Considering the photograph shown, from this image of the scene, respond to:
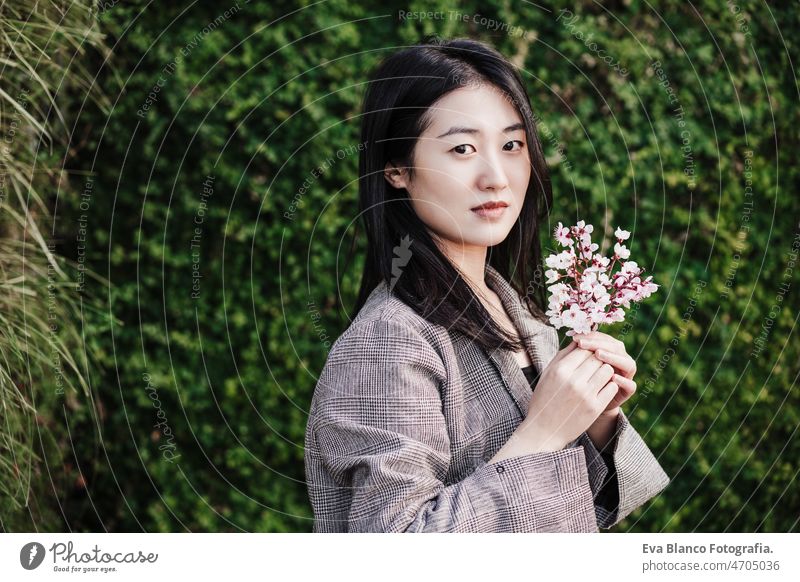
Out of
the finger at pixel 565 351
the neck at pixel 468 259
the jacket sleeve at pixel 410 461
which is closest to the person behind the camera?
the jacket sleeve at pixel 410 461

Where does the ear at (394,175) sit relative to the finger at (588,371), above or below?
above

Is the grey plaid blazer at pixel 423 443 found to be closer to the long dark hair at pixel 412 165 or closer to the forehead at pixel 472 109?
the long dark hair at pixel 412 165

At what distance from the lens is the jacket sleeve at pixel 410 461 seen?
1.39m

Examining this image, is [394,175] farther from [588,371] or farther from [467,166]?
[588,371]

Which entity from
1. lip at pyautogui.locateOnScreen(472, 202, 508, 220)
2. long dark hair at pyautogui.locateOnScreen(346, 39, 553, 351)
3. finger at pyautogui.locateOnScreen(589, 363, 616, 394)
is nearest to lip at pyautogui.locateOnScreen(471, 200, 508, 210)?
lip at pyautogui.locateOnScreen(472, 202, 508, 220)

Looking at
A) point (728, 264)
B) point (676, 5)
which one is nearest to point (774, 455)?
point (728, 264)

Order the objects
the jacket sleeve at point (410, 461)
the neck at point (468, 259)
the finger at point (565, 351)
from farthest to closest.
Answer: the neck at point (468, 259)
the finger at point (565, 351)
the jacket sleeve at point (410, 461)

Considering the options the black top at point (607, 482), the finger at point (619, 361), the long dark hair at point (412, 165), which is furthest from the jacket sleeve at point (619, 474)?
the long dark hair at point (412, 165)

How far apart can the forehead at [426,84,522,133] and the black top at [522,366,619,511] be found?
0.45 meters

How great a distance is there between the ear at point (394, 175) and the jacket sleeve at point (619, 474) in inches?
22.1

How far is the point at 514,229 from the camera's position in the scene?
1.83 m

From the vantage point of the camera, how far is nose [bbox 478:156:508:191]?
1.58 meters

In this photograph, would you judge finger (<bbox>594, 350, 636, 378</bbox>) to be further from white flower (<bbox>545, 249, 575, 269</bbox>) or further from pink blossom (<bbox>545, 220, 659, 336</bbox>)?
white flower (<bbox>545, 249, 575, 269</bbox>)

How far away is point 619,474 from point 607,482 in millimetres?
38
